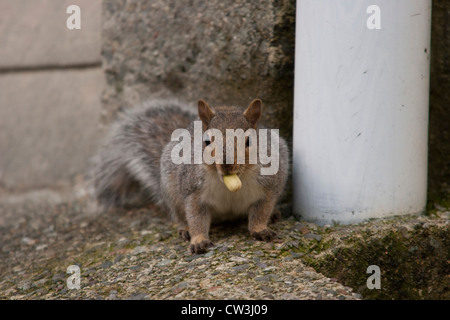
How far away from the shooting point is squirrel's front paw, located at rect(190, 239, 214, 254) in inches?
94.8

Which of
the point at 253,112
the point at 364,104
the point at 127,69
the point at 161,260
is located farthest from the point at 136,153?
the point at 364,104

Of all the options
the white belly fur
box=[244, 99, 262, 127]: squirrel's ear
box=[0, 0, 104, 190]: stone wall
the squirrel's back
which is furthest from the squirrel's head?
box=[0, 0, 104, 190]: stone wall

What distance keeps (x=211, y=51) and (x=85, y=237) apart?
1.12 metres

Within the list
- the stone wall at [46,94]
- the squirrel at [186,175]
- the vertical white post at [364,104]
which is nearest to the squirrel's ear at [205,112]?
the squirrel at [186,175]

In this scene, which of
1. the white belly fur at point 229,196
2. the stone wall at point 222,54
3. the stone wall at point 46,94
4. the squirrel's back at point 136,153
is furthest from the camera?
the stone wall at point 46,94

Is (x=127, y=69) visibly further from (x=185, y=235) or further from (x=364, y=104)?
(x=364, y=104)

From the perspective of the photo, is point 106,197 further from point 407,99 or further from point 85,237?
point 407,99

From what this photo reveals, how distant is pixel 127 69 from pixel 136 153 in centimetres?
61

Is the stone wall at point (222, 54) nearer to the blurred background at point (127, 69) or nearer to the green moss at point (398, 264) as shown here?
the blurred background at point (127, 69)

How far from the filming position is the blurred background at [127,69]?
2.87 meters

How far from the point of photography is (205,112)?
7.72 ft
